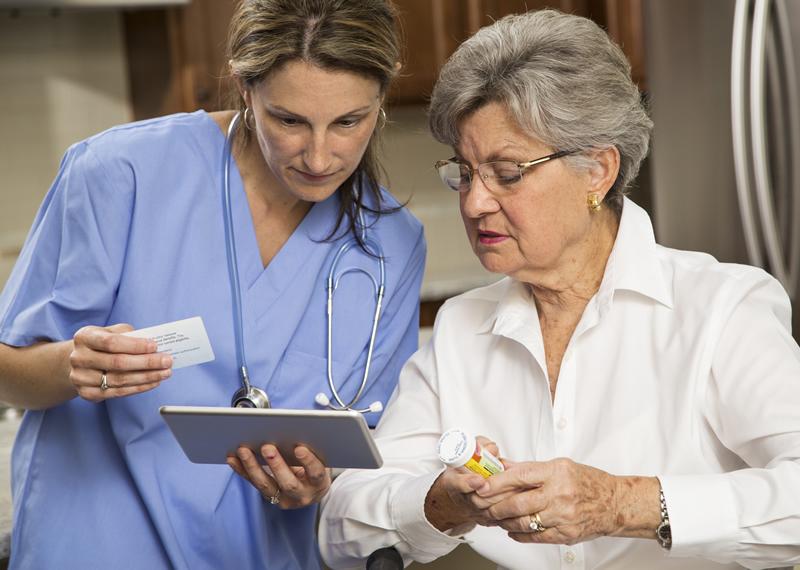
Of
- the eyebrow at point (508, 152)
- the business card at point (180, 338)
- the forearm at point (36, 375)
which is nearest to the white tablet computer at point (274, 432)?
the business card at point (180, 338)

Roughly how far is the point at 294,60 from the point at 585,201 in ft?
1.53

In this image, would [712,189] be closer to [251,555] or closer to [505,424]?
[505,424]

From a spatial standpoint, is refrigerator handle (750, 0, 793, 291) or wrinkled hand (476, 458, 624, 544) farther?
refrigerator handle (750, 0, 793, 291)

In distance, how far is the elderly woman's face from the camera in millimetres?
1459

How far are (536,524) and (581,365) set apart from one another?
0.33 meters

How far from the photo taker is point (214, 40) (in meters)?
3.45

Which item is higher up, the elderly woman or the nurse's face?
the nurse's face

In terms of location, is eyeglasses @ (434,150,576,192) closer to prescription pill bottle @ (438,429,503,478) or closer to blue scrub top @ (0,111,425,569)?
blue scrub top @ (0,111,425,569)

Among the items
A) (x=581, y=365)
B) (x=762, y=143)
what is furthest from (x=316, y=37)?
(x=762, y=143)

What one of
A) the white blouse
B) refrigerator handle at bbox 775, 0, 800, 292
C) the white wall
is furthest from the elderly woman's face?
the white wall

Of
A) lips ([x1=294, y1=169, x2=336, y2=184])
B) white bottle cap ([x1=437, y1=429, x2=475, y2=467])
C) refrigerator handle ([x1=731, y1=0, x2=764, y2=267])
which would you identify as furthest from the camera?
refrigerator handle ([x1=731, y1=0, x2=764, y2=267])

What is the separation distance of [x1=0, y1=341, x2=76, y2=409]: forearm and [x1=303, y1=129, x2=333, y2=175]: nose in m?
0.43

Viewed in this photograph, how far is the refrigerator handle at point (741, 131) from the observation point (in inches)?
100

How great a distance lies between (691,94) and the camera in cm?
280
